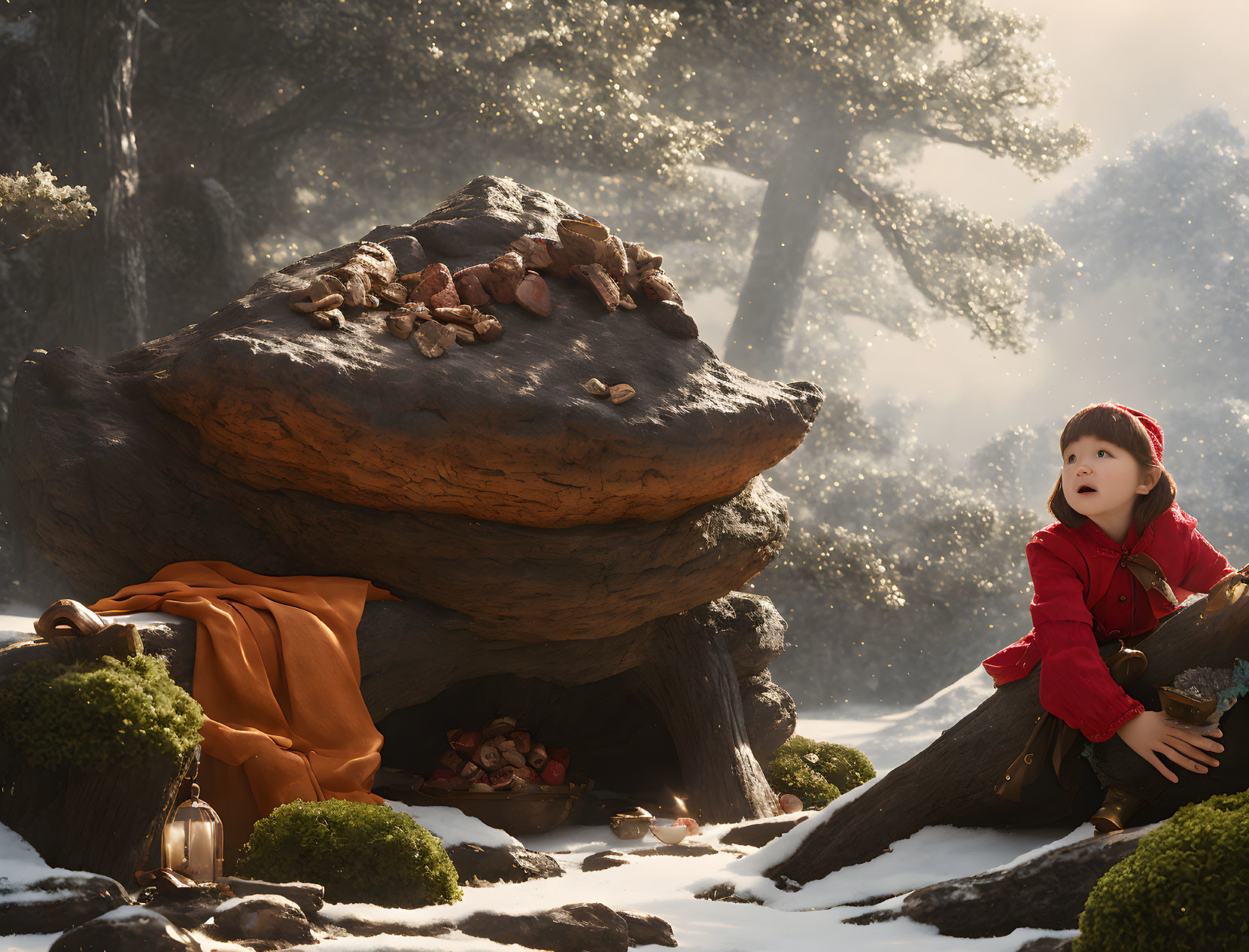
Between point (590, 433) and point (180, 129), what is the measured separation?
11.9 m

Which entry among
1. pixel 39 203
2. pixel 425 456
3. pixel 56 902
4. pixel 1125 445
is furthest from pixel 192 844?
pixel 39 203

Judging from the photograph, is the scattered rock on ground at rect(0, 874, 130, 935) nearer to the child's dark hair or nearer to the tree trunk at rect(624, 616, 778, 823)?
the child's dark hair

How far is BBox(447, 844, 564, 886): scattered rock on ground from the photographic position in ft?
14.1

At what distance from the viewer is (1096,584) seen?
3.11 meters

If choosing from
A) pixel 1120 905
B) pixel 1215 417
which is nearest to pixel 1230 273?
pixel 1215 417

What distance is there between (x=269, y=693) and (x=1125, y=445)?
3.51 m

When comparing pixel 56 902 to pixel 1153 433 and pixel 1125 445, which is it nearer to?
pixel 1125 445

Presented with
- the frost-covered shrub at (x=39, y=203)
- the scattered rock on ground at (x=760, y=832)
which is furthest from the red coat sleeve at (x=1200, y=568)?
the frost-covered shrub at (x=39, y=203)

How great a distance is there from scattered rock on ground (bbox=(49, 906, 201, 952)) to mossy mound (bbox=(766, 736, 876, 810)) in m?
5.14

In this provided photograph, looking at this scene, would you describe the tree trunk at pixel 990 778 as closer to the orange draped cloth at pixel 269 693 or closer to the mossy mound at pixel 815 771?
the orange draped cloth at pixel 269 693

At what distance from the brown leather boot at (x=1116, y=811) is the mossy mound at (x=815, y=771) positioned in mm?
3970

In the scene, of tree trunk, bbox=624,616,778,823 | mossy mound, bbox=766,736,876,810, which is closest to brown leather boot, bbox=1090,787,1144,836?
tree trunk, bbox=624,616,778,823

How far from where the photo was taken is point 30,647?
328 cm

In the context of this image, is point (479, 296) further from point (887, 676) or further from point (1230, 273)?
point (1230, 273)
